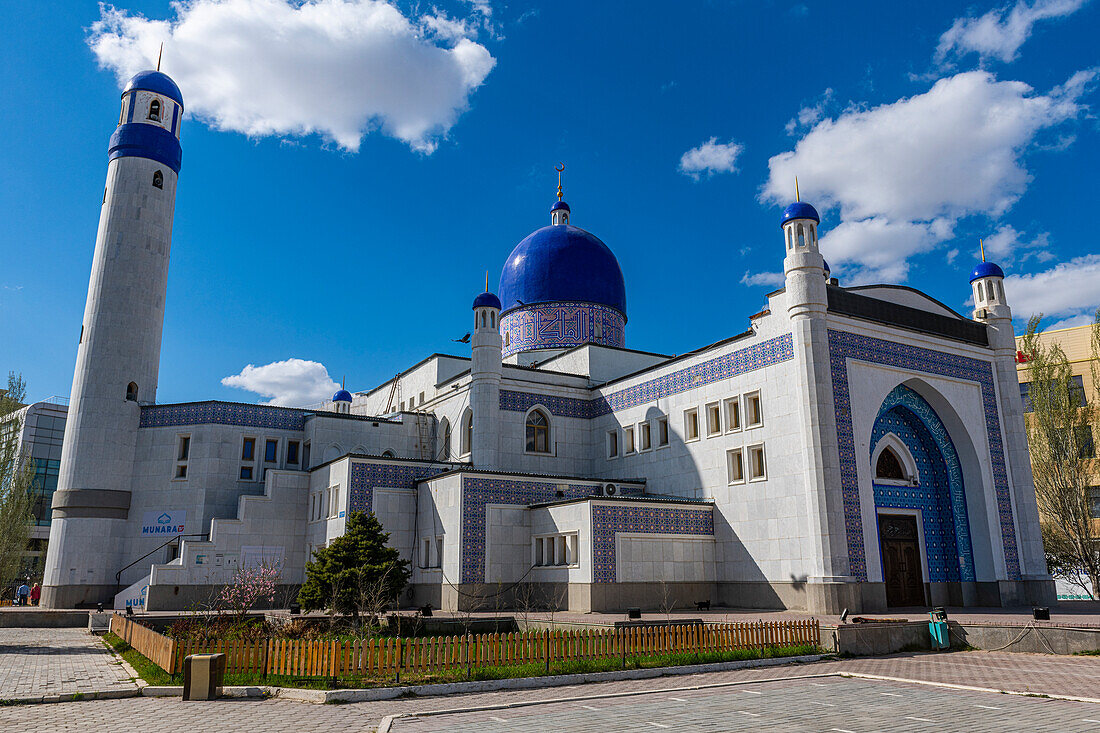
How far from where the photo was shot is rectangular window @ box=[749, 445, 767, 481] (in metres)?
23.4

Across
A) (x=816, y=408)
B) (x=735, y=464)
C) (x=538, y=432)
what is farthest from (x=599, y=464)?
(x=816, y=408)

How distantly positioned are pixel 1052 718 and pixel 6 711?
12.7 metres

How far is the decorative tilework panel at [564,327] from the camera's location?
1421 inches

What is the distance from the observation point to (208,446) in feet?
95.2

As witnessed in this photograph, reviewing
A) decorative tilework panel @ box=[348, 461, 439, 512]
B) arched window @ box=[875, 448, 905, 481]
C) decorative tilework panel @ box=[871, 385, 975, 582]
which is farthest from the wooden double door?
decorative tilework panel @ box=[348, 461, 439, 512]

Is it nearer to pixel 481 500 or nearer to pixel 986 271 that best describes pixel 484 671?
pixel 481 500

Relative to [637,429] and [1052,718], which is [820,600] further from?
[1052,718]

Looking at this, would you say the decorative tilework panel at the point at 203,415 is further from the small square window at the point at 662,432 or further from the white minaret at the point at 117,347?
the small square window at the point at 662,432

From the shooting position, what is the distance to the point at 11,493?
2939 centimetres

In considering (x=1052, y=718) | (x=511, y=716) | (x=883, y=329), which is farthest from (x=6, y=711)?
(x=883, y=329)

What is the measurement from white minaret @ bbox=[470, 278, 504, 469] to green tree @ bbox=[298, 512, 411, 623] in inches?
286

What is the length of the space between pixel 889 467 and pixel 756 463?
191 inches

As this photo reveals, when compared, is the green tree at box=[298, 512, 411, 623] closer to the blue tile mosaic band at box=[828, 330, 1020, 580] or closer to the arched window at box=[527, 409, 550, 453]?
the arched window at box=[527, 409, 550, 453]

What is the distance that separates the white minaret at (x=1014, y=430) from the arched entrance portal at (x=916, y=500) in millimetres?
1619
